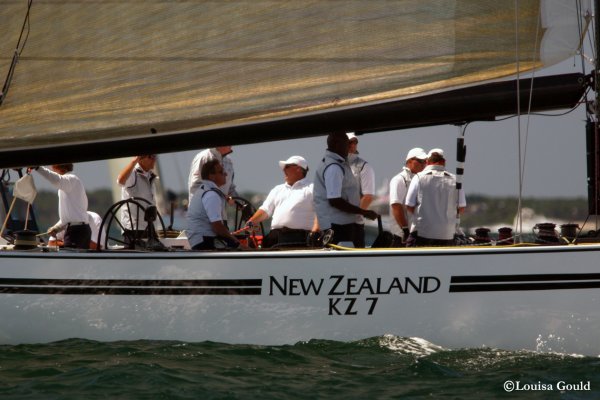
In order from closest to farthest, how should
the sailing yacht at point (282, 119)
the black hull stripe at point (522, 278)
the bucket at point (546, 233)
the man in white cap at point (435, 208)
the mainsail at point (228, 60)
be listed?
the black hull stripe at point (522, 278), the sailing yacht at point (282, 119), the mainsail at point (228, 60), the bucket at point (546, 233), the man in white cap at point (435, 208)

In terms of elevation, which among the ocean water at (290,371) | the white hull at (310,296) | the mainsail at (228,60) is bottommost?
the ocean water at (290,371)

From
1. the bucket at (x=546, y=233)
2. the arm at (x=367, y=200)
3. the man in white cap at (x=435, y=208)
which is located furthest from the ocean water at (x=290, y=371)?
the arm at (x=367, y=200)

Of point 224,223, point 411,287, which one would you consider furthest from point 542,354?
point 224,223

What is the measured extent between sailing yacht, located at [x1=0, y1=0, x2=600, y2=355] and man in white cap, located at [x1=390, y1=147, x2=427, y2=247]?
1.90 m

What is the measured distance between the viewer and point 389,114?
25.3ft

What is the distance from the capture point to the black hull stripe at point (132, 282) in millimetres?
7496

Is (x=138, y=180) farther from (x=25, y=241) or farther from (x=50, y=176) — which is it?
(x=25, y=241)

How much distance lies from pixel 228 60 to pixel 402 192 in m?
2.50

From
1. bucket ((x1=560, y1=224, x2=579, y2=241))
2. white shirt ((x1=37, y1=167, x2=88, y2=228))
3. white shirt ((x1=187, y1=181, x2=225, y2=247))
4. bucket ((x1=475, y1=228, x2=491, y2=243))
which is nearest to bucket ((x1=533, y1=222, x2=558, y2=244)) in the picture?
bucket ((x1=560, y1=224, x2=579, y2=241))

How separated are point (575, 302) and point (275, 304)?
6.36 feet

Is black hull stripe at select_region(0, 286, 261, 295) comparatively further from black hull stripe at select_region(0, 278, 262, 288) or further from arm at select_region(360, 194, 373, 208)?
arm at select_region(360, 194, 373, 208)

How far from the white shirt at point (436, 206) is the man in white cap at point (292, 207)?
0.82m

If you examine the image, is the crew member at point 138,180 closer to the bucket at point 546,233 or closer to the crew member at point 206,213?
the crew member at point 206,213

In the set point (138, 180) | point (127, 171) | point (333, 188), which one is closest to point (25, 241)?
point (127, 171)
